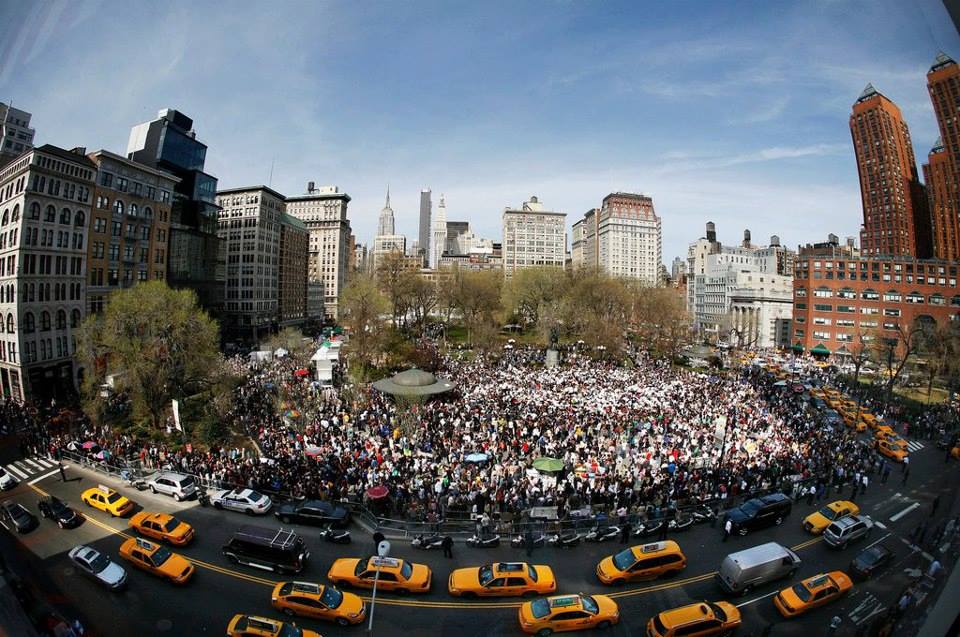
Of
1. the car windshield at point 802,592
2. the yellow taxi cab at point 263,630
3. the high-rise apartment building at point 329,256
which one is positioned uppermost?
the high-rise apartment building at point 329,256

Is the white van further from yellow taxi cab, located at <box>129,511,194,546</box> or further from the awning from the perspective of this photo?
yellow taxi cab, located at <box>129,511,194,546</box>

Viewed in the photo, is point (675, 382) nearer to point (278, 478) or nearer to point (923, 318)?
point (278, 478)

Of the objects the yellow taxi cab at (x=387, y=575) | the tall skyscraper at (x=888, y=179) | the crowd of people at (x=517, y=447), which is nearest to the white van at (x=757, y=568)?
the crowd of people at (x=517, y=447)

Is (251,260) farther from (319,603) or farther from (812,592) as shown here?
(812,592)

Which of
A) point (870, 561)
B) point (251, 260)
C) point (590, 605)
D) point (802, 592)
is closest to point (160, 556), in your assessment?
point (590, 605)

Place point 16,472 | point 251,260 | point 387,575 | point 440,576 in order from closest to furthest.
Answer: point 16,472, point 387,575, point 440,576, point 251,260

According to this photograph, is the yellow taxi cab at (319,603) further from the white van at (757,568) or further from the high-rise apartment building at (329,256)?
the high-rise apartment building at (329,256)

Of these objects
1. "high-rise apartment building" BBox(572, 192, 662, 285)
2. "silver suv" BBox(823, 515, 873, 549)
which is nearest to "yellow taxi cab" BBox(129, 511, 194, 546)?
"silver suv" BBox(823, 515, 873, 549)
